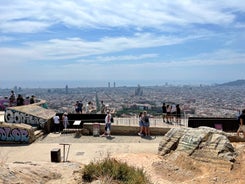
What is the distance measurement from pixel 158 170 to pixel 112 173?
10.2 feet

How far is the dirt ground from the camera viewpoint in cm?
1009

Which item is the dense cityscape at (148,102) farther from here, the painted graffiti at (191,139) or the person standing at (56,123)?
the painted graffiti at (191,139)

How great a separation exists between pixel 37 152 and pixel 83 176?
23.0 feet

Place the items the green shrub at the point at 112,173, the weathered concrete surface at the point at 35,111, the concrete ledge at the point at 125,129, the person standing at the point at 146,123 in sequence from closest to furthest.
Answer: the green shrub at the point at 112,173 < the person standing at the point at 146,123 < the concrete ledge at the point at 125,129 < the weathered concrete surface at the point at 35,111

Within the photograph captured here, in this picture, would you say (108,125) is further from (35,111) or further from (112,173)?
(112,173)

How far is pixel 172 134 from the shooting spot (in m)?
15.3

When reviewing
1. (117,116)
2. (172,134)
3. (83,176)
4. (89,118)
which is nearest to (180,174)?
(172,134)

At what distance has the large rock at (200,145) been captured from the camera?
44.1ft

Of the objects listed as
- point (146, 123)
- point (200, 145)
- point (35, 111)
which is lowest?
point (200, 145)

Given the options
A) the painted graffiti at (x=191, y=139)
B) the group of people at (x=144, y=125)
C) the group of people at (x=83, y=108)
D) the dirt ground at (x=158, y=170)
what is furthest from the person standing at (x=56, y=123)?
the painted graffiti at (x=191, y=139)

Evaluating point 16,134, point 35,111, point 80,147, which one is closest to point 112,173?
point 80,147

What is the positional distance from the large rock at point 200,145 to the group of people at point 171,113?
7.20 m

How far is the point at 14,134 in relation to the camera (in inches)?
752

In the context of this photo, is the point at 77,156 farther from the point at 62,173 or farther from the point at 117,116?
the point at 117,116
